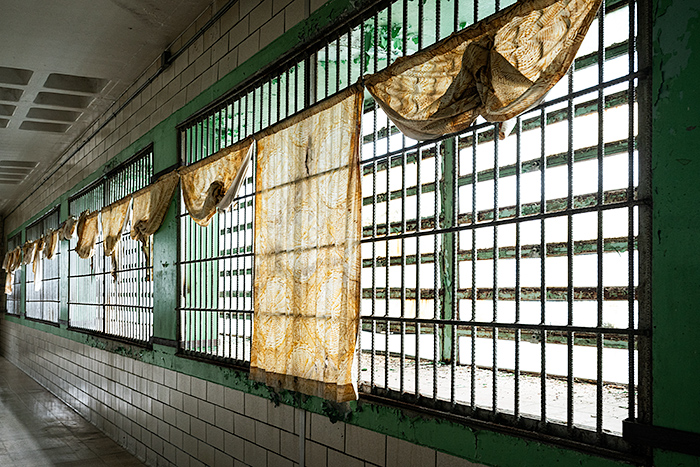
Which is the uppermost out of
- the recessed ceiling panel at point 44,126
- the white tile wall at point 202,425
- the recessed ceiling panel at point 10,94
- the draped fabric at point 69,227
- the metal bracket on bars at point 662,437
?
the recessed ceiling panel at point 10,94

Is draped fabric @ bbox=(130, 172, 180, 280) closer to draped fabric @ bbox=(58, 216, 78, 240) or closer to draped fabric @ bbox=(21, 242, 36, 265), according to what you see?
draped fabric @ bbox=(58, 216, 78, 240)

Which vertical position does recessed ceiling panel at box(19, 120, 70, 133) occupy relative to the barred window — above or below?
above

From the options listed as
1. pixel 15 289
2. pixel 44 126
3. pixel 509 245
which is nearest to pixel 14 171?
pixel 44 126

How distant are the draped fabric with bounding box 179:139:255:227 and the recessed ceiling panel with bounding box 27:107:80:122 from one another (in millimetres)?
3667

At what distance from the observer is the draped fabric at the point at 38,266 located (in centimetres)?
1067

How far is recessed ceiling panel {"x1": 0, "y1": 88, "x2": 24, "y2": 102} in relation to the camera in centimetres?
641

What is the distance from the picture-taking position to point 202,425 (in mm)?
4379

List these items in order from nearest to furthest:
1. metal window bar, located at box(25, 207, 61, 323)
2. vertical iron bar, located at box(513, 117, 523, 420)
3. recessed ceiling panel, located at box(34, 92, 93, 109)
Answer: vertical iron bar, located at box(513, 117, 523, 420) → recessed ceiling panel, located at box(34, 92, 93, 109) → metal window bar, located at box(25, 207, 61, 323)

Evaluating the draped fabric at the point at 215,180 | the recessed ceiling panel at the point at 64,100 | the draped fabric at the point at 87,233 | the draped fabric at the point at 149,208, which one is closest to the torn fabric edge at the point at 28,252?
the draped fabric at the point at 87,233

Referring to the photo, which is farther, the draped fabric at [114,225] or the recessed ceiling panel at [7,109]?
the recessed ceiling panel at [7,109]

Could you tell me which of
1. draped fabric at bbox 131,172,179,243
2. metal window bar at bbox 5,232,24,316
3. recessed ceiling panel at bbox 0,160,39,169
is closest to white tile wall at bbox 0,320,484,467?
draped fabric at bbox 131,172,179,243

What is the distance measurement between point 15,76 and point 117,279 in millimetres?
2333

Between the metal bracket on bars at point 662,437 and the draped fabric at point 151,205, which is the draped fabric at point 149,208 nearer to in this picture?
the draped fabric at point 151,205

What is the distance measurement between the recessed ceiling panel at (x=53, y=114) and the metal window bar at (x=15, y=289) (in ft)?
22.9
